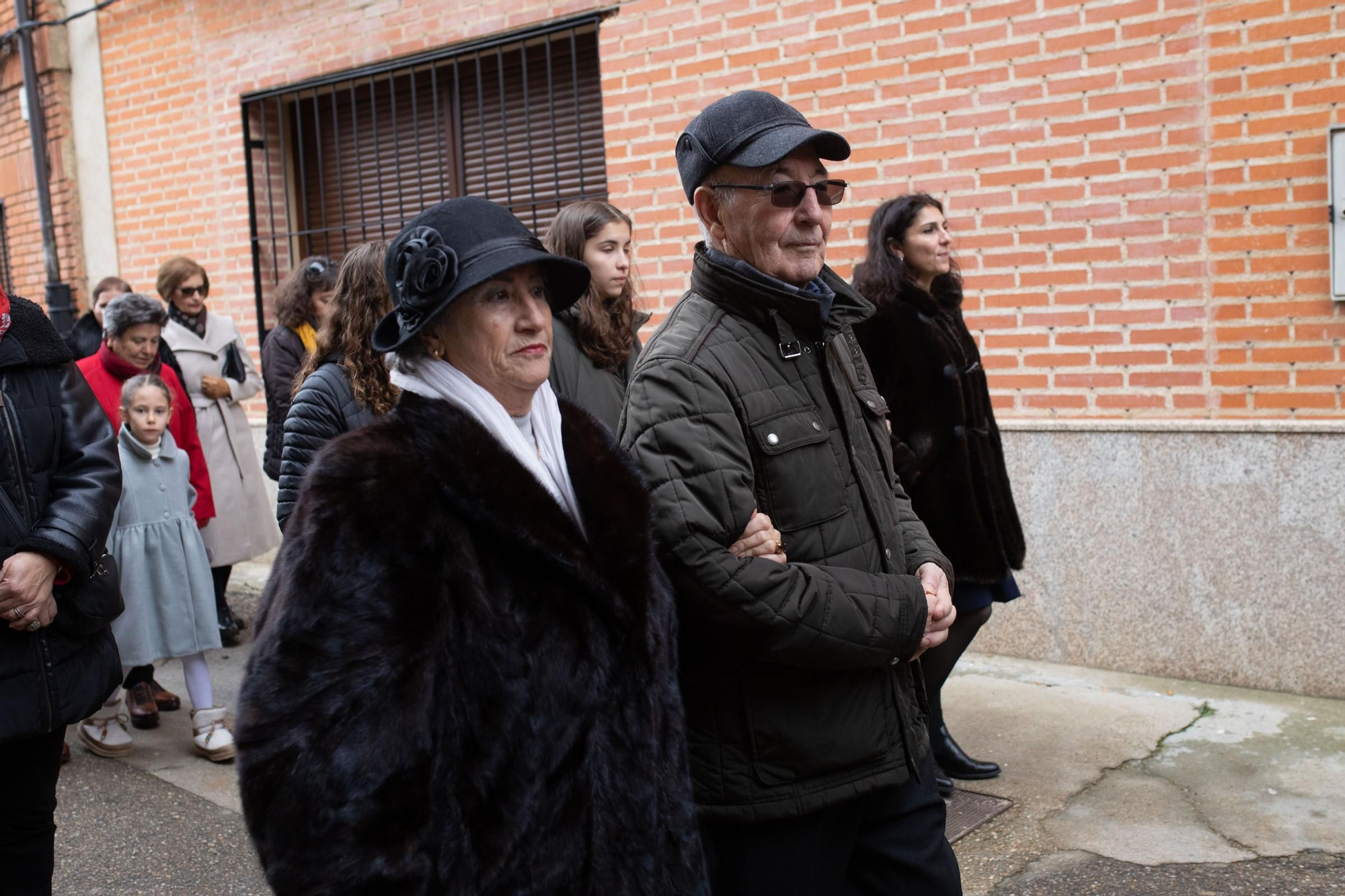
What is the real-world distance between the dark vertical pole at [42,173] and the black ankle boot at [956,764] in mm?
7835

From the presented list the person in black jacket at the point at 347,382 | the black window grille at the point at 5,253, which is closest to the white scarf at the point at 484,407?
the person in black jacket at the point at 347,382

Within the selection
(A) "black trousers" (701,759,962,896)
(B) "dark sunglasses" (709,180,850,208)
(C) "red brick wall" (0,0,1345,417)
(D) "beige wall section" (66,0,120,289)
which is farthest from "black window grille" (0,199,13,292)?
(A) "black trousers" (701,759,962,896)

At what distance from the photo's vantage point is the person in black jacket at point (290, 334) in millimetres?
5375

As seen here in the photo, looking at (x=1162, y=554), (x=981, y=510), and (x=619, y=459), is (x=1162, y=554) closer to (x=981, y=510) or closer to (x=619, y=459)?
(x=981, y=510)

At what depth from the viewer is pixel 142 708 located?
5664 mm

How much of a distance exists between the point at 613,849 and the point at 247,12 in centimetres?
819

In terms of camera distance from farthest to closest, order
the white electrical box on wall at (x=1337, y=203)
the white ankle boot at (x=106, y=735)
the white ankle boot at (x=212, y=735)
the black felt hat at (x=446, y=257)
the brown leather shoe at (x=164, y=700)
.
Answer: the brown leather shoe at (x=164, y=700), the white ankle boot at (x=106, y=735), the white ankle boot at (x=212, y=735), the white electrical box on wall at (x=1337, y=203), the black felt hat at (x=446, y=257)

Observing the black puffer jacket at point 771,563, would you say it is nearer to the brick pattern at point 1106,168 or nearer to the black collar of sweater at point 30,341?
the black collar of sweater at point 30,341

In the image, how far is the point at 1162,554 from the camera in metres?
5.41

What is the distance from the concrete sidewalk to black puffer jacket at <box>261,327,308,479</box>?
1.31 meters

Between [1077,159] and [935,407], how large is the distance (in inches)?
71.7

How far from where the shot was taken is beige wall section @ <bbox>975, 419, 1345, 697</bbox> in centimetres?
510

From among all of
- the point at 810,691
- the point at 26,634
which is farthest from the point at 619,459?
the point at 26,634

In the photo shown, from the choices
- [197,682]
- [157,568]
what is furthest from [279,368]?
[197,682]
